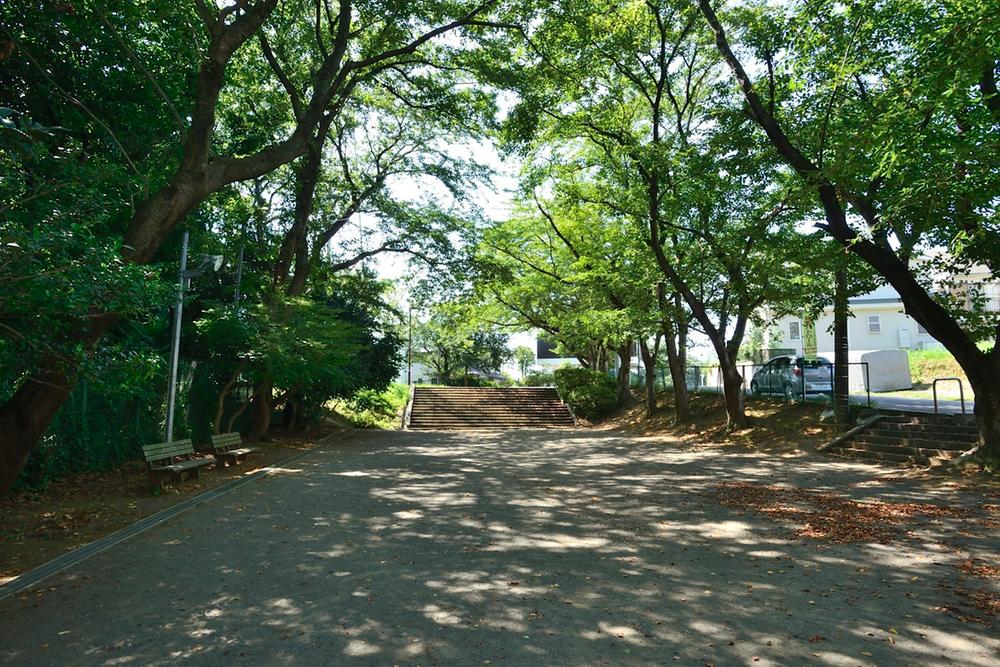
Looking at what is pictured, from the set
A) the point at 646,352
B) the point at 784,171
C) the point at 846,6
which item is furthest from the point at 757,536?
the point at 646,352

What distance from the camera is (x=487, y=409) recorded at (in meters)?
29.4

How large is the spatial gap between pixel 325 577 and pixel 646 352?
19.8 metres

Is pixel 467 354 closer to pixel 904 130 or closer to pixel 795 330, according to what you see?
pixel 795 330

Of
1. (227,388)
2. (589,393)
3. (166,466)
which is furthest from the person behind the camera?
(589,393)

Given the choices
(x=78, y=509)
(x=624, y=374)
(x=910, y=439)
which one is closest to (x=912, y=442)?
(x=910, y=439)

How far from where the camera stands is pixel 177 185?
8164 millimetres

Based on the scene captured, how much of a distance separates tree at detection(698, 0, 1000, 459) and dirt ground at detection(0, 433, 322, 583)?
10.8 meters

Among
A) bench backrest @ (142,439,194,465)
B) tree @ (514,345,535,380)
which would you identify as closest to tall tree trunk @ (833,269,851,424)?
bench backrest @ (142,439,194,465)

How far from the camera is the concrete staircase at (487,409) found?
89.2 ft

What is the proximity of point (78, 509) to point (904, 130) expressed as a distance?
1248cm

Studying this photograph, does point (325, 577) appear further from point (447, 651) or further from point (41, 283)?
point (41, 283)

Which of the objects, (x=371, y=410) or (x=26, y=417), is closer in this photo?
(x=26, y=417)

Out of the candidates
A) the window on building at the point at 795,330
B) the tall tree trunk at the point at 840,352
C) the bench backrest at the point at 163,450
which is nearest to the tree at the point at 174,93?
the bench backrest at the point at 163,450

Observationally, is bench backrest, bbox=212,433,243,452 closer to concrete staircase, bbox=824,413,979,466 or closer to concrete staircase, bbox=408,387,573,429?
concrete staircase, bbox=408,387,573,429
